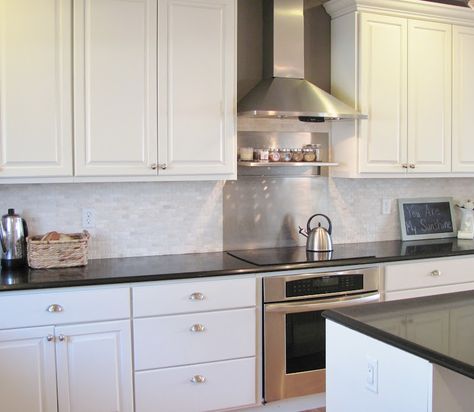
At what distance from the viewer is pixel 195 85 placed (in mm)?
3277

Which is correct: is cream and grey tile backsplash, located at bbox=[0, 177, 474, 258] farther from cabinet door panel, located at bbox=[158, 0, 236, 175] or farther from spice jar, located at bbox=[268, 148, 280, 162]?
cabinet door panel, located at bbox=[158, 0, 236, 175]

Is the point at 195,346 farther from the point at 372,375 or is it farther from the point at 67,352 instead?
the point at 372,375

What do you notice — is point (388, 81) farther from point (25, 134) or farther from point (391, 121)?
point (25, 134)

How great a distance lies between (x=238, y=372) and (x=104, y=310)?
83 centimetres

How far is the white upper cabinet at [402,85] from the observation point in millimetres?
3752

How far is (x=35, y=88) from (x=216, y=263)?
1.32m

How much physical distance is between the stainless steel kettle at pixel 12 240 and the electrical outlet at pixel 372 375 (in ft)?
6.54

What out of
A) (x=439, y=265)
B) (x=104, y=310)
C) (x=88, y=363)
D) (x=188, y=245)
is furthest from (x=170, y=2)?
(x=439, y=265)

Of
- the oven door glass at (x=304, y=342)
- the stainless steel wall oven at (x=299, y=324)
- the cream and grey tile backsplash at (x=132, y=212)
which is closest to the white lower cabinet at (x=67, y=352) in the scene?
the cream and grey tile backsplash at (x=132, y=212)

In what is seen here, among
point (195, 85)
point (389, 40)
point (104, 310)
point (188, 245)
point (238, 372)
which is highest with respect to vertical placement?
point (389, 40)

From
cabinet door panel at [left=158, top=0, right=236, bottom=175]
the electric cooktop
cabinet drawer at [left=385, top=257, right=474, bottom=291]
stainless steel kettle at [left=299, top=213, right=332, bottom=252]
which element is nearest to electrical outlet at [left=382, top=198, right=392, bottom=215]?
the electric cooktop

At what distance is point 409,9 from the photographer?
3.82m

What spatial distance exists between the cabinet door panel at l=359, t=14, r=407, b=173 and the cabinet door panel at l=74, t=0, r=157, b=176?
54.7 inches

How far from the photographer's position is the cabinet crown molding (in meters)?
3.72
